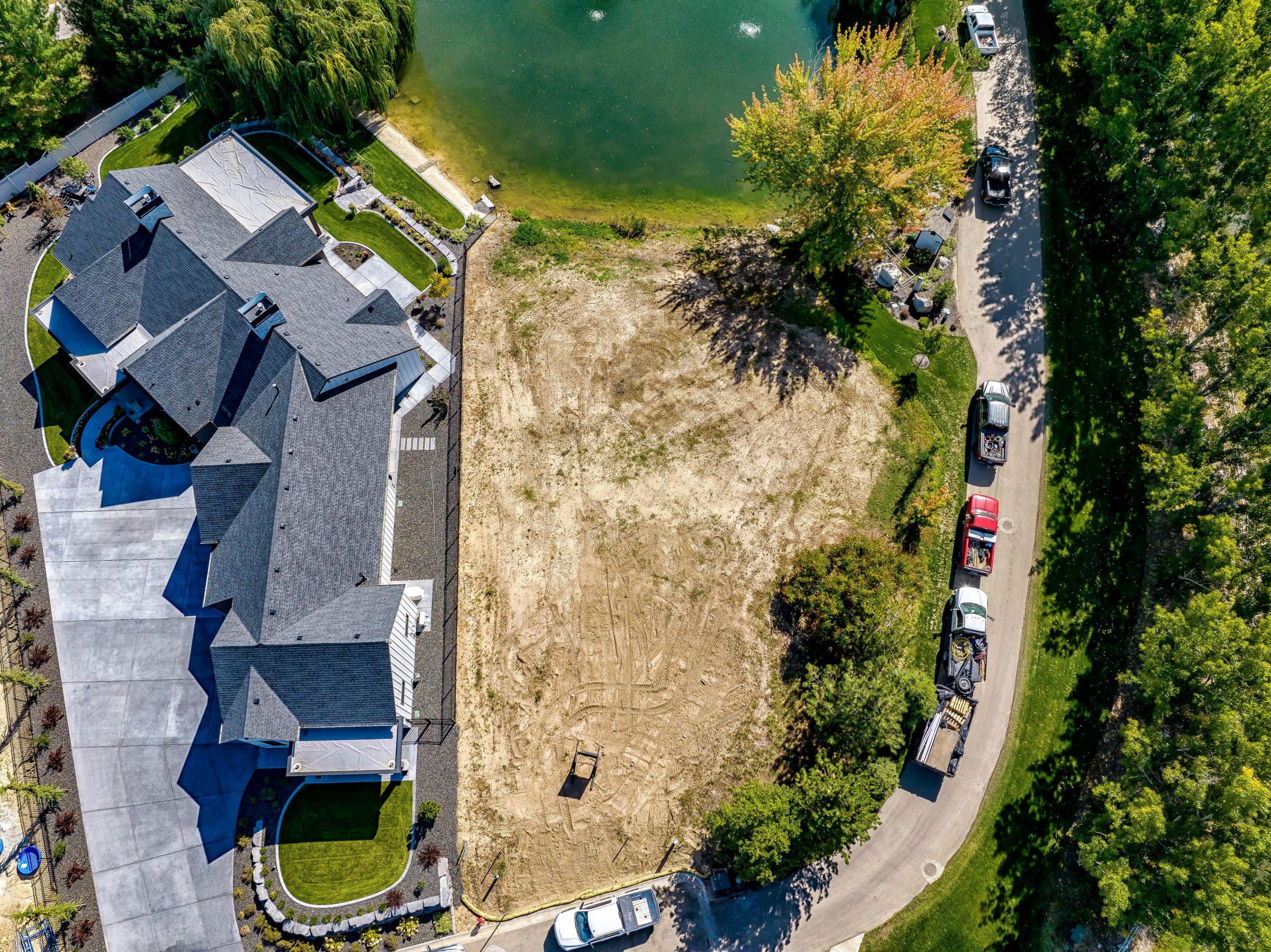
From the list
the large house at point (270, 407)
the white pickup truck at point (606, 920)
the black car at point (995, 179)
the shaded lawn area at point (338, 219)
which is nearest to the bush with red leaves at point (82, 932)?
the large house at point (270, 407)

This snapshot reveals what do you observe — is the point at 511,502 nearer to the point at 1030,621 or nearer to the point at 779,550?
the point at 779,550

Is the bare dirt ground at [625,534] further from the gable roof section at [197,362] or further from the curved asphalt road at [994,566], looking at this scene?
the gable roof section at [197,362]

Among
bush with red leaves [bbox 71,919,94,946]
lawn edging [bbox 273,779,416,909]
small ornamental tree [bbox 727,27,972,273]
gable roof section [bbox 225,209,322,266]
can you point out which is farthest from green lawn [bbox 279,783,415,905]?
small ornamental tree [bbox 727,27,972,273]

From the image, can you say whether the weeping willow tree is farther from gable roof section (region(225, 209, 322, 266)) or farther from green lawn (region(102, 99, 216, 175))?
gable roof section (region(225, 209, 322, 266))

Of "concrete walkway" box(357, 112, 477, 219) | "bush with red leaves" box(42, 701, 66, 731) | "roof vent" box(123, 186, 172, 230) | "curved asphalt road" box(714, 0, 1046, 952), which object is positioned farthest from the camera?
"concrete walkway" box(357, 112, 477, 219)

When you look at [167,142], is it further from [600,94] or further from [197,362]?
[600,94]
